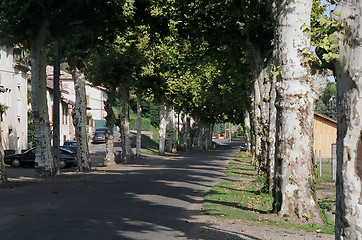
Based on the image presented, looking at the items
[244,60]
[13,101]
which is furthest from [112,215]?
[13,101]

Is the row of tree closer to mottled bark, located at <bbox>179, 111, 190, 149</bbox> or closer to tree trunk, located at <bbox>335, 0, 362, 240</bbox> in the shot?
tree trunk, located at <bbox>335, 0, 362, 240</bbox>

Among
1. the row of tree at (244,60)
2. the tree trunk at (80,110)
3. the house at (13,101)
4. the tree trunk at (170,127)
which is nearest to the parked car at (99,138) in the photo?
the tree trunk at (170,127)

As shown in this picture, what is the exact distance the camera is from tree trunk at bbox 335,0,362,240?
521 centimetres

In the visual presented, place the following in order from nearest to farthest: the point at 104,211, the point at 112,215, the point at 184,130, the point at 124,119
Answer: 1. the point at 112,215
2. the point at 104,211
3. the point at 124,119
4. the point at 184,130

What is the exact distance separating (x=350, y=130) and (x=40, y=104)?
1826 cm

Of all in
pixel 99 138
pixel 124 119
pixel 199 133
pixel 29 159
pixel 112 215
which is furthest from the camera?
pixel 199 133

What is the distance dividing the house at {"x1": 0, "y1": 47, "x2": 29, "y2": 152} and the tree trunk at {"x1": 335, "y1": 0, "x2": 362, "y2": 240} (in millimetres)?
39311

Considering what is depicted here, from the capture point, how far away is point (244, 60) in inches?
1120

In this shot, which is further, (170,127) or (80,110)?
(170,127)

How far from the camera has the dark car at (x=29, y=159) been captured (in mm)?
34094

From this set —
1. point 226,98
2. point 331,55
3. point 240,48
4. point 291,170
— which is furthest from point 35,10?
point 226,98

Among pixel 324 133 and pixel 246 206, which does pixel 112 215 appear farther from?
pixel 324 133

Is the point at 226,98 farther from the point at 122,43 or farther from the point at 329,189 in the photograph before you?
the point at 329,189

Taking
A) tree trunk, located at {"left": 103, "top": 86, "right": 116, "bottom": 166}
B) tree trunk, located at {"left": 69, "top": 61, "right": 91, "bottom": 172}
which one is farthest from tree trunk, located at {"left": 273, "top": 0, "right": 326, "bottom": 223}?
tree trunk, located at {"left": 103, "top": 86, "right": 116, "bottom": 166}
